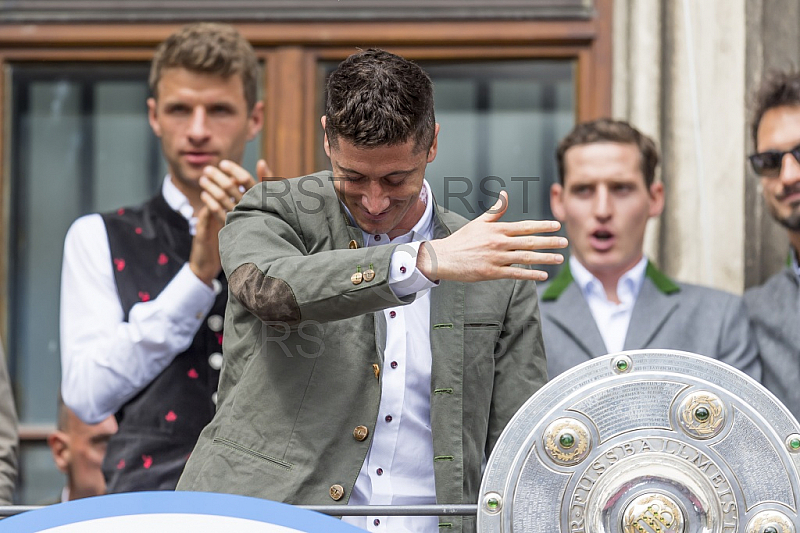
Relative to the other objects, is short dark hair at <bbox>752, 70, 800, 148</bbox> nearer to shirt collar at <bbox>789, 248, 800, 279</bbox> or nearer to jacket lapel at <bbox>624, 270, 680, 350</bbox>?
shirt collar at <bbox>789, 248, 800, 279</bbox>

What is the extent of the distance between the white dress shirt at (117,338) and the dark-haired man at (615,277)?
1.02 metres

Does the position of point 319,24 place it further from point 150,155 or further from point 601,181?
point 601,181

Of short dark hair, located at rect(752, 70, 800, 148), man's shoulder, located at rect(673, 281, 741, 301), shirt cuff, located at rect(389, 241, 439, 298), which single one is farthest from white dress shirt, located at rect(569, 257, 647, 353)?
shirt cuff, located at rect(389, 241, 439, 298)

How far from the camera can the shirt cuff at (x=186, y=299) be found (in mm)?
3127

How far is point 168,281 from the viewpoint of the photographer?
3371 millimetres

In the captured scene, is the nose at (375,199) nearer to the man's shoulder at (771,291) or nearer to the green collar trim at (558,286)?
the green collar trim at (558,286)

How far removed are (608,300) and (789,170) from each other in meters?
0.65

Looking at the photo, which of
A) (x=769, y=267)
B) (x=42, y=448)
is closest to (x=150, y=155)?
(x=42, y=448)

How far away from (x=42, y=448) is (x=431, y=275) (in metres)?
2.65

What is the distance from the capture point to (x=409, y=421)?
2318mm

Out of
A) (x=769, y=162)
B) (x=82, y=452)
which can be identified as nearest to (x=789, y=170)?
(x=769, y=162)

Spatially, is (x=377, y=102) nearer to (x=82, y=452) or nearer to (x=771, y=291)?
(x=771, y=291)

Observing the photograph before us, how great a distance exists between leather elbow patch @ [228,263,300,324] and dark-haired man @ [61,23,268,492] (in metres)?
1.01

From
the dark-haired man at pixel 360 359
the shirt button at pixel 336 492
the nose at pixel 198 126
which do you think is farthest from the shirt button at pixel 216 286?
the shirt button at pixel 336 492
